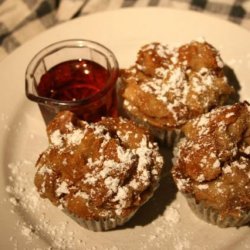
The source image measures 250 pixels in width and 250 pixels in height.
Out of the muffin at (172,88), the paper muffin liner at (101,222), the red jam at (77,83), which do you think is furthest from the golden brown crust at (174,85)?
the paper muffin liner at (101,222)

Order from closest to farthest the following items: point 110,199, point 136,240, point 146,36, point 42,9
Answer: point 110,199
point 136,240
point 146,36
point 42,9

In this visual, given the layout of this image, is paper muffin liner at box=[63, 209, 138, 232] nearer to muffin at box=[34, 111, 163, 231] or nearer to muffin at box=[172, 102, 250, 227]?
muffin at box=[34, 111, 163, 231]

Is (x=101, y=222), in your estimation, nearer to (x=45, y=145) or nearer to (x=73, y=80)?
(x=45, y=145)

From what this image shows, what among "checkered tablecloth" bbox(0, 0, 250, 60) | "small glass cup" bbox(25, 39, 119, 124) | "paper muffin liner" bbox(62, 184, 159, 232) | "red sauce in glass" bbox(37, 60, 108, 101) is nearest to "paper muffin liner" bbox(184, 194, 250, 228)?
"paper muffin liner" bbox(62, 184, 159, 232)

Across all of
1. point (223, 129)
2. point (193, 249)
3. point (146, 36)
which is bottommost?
point (193, 249)

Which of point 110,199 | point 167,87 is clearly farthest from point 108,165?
point 167,87

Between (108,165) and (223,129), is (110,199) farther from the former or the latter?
(223,129)

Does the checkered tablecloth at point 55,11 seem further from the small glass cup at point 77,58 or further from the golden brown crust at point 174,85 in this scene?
the golden brown crust at point 174,85
